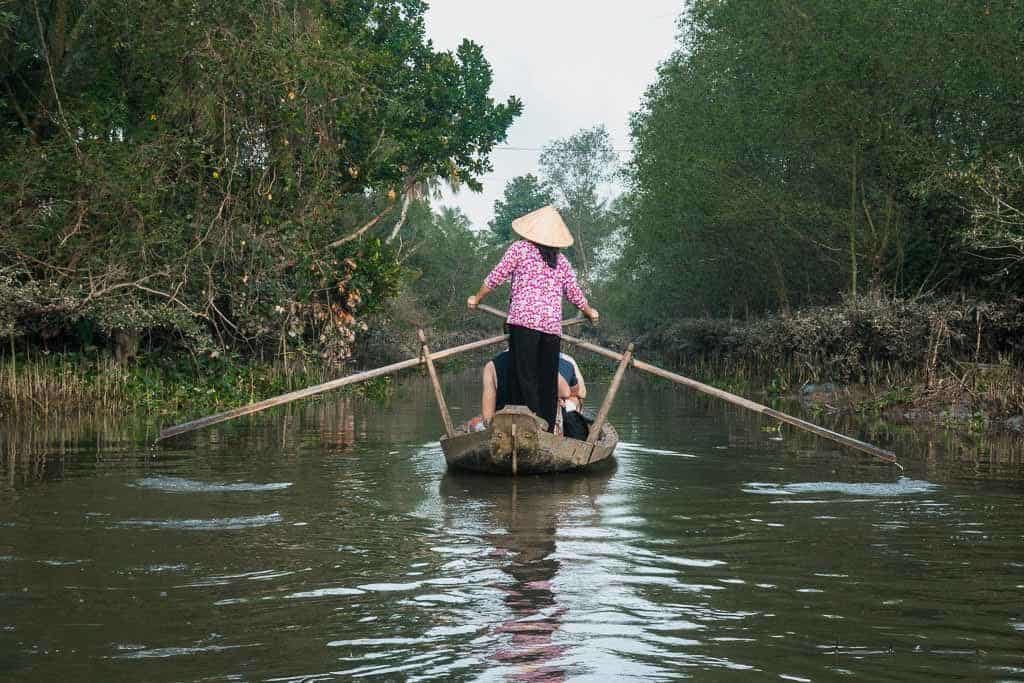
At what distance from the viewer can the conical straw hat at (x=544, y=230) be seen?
1248 cm

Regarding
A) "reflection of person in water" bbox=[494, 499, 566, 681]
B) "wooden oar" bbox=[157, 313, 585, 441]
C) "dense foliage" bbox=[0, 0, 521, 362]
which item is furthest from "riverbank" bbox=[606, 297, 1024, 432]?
"reflection of person in water" bbox=[494, 499, 566, 681]

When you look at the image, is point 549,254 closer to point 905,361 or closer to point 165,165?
point 165,165

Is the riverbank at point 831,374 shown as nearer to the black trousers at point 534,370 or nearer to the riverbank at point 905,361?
the riverbank at point 905,361

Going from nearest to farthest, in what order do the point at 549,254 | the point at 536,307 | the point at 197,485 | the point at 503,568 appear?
1. the point at 503,568
2. the point at 197,485
3. the point at 536,307
4. the point at 549,254

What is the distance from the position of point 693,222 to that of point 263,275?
1583cm

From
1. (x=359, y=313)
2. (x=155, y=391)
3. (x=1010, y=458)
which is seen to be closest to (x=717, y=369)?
(x=359, y=313)

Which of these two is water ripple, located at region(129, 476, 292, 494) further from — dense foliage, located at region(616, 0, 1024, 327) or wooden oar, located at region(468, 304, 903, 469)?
dense foliage, located at region(616, 0, 1024, 327)

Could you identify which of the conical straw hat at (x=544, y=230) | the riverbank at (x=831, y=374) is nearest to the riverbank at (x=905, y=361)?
the riverbank at (x=831, y=374)

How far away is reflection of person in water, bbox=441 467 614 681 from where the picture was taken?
18.7 ft

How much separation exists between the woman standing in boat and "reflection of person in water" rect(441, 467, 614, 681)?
0.89 metres

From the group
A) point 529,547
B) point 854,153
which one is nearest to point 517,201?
point 854,153

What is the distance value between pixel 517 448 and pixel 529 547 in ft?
11.3

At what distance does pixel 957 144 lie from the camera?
23.9 m

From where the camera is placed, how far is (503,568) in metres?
7.84
